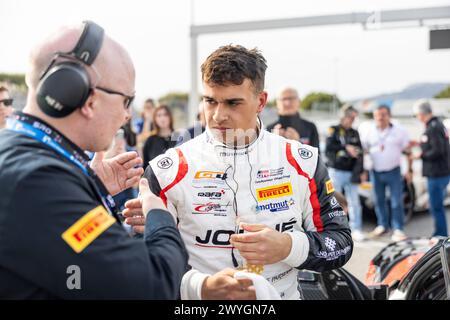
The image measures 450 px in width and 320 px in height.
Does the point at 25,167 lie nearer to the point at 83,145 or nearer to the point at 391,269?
the point at 83,145

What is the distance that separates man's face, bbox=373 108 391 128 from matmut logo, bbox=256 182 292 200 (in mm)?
5183

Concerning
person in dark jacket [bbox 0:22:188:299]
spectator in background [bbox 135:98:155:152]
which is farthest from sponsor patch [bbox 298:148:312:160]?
spectator in background [bbox 135:98:155:152]

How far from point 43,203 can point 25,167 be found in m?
0.10

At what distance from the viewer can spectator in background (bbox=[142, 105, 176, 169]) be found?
5449mm

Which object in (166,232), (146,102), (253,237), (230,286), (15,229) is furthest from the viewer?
(146,102)

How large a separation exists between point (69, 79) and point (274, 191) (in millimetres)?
978

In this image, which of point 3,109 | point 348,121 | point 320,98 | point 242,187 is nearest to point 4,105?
point 3,109

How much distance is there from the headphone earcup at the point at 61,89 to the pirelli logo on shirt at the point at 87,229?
11.5 inches

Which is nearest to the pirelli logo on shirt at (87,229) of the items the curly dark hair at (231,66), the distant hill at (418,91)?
the curly dark hair at (231,66)

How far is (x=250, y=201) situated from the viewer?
188 cm

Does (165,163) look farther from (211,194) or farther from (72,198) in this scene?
(72,198)

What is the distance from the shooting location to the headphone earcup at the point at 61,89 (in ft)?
3.96

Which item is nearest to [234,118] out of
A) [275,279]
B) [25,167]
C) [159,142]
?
[275,279]

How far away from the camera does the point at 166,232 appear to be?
1275mm
